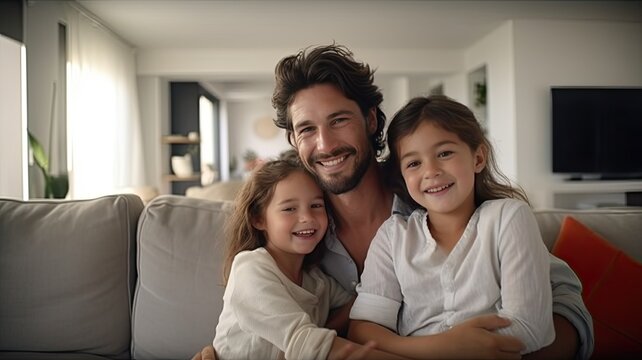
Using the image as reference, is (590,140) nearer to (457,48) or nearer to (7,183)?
(7,183)

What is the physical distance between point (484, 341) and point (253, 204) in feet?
1.94

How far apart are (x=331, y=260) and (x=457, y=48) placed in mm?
5083

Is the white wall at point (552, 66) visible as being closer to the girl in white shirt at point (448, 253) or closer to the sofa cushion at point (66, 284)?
the girl in white shirt at point (448, 253)

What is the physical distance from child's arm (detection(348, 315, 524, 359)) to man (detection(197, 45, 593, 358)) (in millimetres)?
259

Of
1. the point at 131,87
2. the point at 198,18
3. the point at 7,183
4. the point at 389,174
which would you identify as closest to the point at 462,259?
the point at 389,174

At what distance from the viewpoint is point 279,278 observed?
96 centimetres

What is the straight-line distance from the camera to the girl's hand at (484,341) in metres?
0.78

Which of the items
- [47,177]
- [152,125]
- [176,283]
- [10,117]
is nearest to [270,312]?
[176,283]

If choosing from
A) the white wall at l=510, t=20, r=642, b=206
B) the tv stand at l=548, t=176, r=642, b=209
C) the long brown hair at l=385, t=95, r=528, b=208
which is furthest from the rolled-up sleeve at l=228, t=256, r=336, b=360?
the white wall at l=510, t=20, r=642, b=206

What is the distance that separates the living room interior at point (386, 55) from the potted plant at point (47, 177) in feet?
0.26

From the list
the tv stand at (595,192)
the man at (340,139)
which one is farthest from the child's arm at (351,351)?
the tv stand at (595,192)

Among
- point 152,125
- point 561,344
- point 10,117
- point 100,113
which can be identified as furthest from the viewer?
point 152,125

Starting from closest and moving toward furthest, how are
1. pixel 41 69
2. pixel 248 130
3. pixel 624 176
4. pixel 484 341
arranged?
pixel 484 341 < pixel 624 176 < pixel 41 69 < pixel 248 130

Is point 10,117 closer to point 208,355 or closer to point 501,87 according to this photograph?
point 208,355
